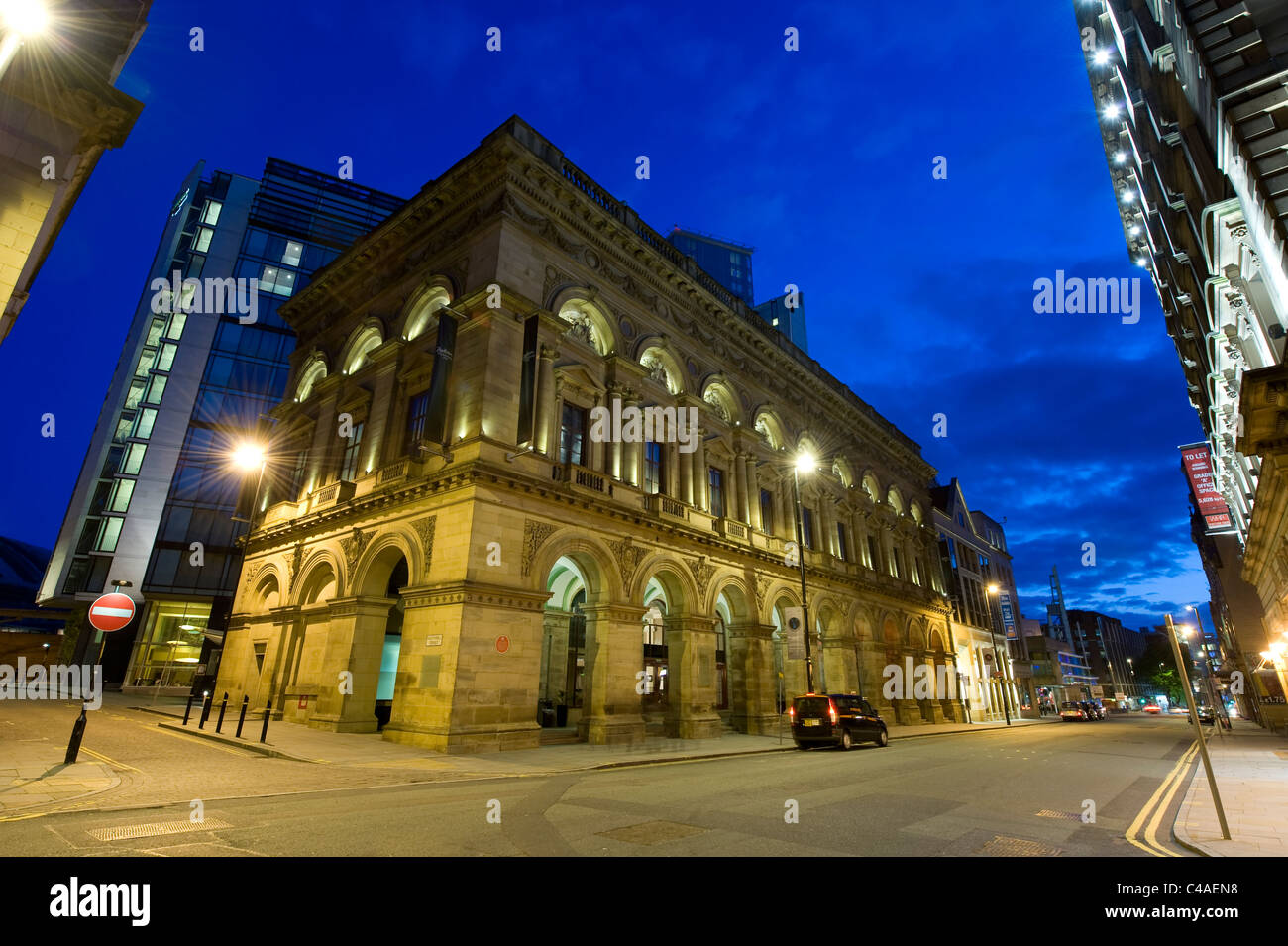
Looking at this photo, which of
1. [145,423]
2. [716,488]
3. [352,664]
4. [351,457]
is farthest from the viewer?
[145,423]

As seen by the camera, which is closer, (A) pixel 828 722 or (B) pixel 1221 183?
(B) pixel 1221 183

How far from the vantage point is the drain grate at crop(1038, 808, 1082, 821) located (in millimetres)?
7904

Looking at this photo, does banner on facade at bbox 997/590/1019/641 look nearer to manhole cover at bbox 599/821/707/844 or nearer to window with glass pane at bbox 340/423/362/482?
window with glass pane at bbox 340/423/362/482

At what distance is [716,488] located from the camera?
84.0 ft

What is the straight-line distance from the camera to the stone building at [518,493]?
16.3 m

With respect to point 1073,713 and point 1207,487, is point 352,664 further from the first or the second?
point 1073,713

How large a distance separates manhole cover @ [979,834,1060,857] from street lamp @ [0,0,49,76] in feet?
44.3

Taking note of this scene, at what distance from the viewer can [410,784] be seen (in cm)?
1018

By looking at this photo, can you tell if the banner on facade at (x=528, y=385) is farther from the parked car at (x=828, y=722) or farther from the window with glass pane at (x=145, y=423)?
the window with glass pane at (x=145, y=423)

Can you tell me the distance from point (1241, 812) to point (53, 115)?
812 inches

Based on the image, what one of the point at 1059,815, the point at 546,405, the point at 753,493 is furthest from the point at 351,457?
the point at 1059,815

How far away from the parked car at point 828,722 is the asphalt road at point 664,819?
6643 millimetres

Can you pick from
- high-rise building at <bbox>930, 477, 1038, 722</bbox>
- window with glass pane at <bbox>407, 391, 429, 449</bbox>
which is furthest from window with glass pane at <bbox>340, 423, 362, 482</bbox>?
high-rise building at <bbox>930, 477, 1038, 722</bbox>
